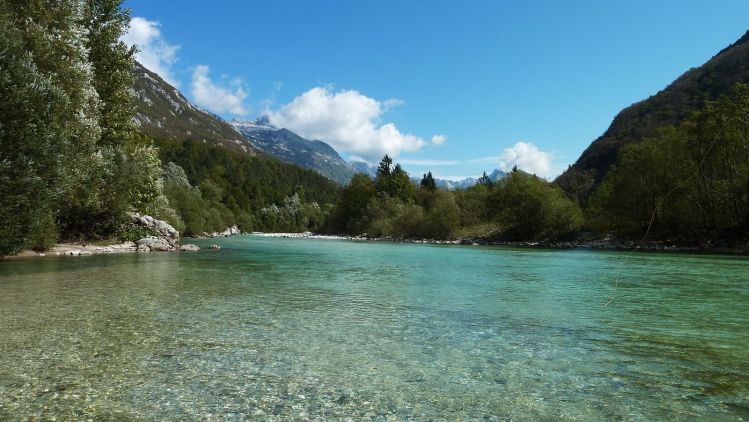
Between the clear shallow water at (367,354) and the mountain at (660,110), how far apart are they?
9703 cm

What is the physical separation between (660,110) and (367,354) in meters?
138

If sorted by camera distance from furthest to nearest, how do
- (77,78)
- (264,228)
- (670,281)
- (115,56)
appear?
1. (264,228)
2. (115,56)
3. (77,78)
4. (670,281)

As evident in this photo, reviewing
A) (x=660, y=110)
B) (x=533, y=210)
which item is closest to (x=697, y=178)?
(x=533, y=210)

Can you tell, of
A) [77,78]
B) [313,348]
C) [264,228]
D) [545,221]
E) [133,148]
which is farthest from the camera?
[264,228]

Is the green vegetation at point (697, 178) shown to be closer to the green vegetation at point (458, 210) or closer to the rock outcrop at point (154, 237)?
the green vegetation at point (458, 210)

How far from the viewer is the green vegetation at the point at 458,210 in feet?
244

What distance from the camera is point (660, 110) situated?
399 feet

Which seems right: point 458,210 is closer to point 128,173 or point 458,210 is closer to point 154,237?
point 154,237

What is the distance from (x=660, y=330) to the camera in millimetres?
10883

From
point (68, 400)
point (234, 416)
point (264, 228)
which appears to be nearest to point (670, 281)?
point (234, 416)

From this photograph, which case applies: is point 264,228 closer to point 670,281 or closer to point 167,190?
point 167,190

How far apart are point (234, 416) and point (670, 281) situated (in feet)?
71.5

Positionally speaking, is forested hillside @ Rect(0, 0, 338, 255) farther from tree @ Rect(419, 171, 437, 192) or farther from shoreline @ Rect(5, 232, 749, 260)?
tree @ Rect(419, 171, 437, 192)

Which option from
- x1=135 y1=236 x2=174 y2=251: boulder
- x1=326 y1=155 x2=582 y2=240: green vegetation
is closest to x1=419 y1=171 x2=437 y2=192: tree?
x1=326 y1=155 x2=582 y2=240: green vegetation
